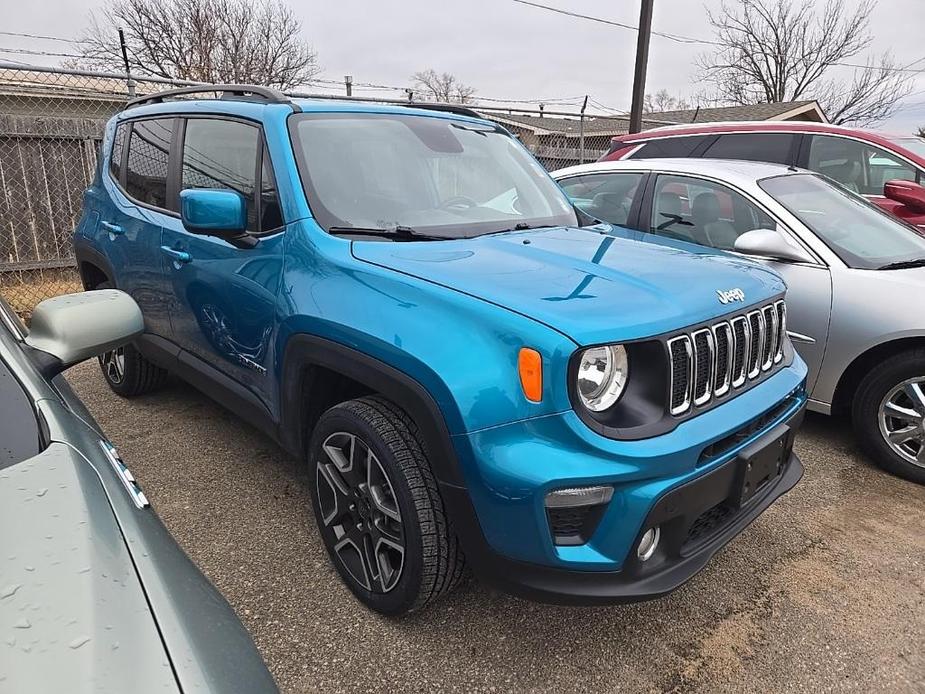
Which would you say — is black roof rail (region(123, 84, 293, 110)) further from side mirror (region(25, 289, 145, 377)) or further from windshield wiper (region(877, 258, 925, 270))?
windshield wiper (region(877, 258, 925, 270))

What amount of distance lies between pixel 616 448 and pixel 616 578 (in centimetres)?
39

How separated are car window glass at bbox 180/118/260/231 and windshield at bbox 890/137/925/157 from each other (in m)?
6.11

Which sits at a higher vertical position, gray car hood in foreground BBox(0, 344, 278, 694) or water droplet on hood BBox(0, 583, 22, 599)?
water droplet on hood BBox(0, 583, 22, 599)

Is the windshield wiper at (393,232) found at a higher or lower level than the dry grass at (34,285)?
higher

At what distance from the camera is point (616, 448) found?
176cm

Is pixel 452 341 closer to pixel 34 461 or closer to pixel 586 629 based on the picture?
pixel 34 461

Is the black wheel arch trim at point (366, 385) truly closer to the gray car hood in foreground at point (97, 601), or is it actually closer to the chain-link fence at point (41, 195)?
the gray car hood in foreground at point (97, 601)

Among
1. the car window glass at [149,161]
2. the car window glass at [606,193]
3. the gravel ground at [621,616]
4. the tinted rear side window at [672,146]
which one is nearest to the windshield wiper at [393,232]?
the gravel ground at [621,616]

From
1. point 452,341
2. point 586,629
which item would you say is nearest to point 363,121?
point 452,341

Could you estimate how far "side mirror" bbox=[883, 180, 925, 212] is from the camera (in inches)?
220

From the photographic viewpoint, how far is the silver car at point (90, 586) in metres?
→ 0.81

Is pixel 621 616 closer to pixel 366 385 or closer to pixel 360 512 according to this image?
pixel 360 512

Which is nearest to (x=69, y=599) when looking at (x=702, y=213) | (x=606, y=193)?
(x=702, y=213)

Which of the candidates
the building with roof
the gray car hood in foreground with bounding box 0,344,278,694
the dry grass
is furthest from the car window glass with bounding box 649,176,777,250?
the building with roof
